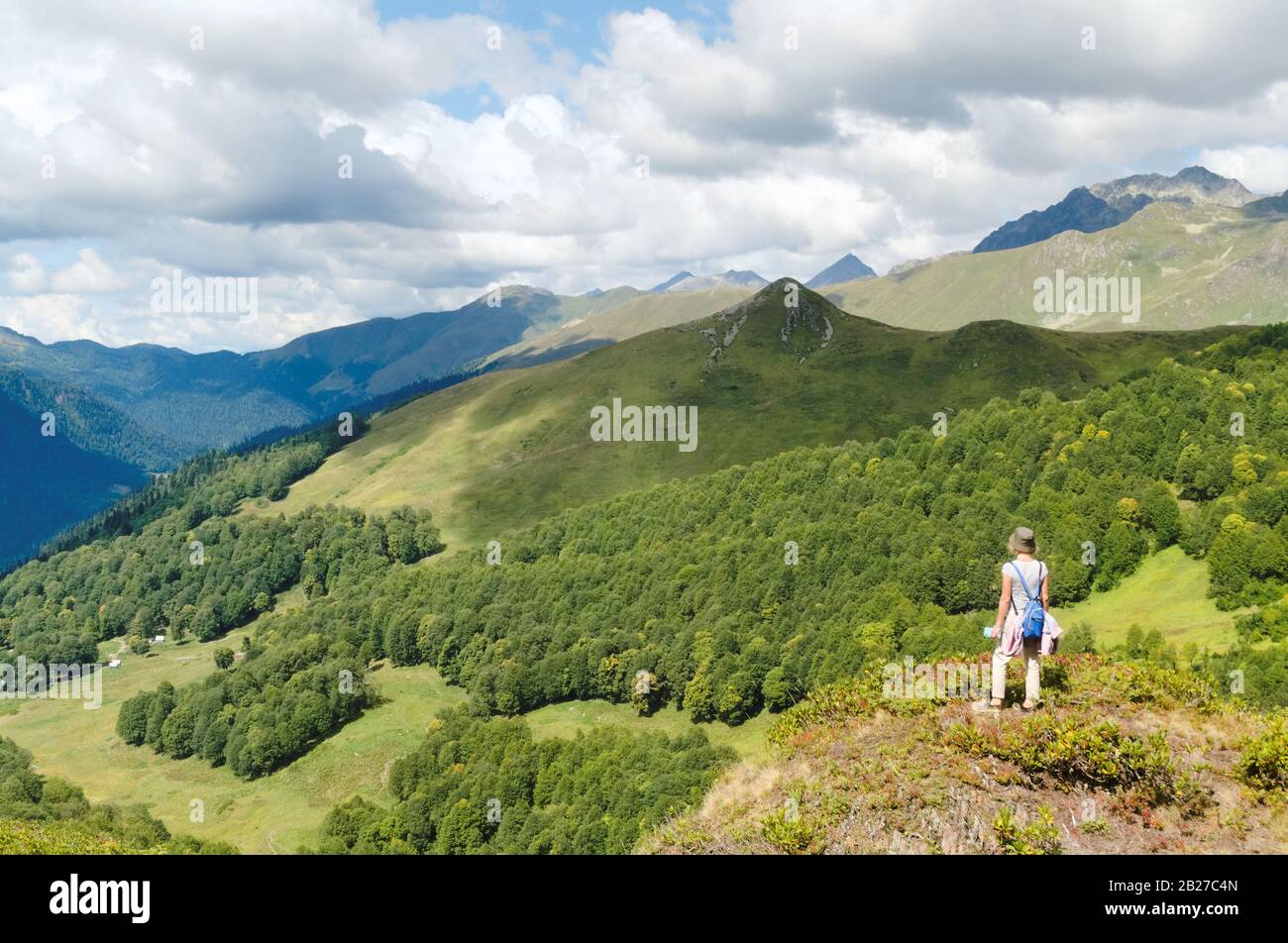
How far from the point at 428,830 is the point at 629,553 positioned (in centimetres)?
7735

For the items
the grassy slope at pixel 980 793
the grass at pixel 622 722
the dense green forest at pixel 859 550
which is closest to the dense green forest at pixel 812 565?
the dense green forest at pixel 859 550

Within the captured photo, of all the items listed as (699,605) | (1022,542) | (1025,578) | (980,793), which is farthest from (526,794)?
(1022,542)

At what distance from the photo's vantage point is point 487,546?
190 metres

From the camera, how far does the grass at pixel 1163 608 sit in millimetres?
59031

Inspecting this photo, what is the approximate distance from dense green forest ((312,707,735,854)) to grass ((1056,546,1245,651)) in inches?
1380

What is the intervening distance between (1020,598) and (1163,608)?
2315 inches

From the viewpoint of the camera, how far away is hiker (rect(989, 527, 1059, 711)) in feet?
66.3

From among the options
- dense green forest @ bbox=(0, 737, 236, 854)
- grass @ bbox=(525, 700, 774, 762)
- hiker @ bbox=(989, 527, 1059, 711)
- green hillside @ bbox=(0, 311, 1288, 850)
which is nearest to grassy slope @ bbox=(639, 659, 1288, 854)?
hiker @ bbox=(989, 527, 1059, 711)

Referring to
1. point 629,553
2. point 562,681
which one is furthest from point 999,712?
point 629,553

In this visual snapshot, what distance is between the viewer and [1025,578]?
66.9ft

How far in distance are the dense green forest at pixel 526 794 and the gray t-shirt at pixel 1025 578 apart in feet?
141

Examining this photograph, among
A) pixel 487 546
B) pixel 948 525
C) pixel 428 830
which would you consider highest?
pixel 948 525

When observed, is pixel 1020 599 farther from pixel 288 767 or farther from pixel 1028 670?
pixel 288 767
